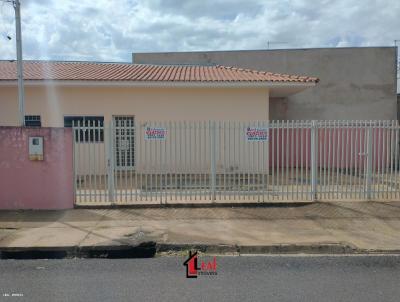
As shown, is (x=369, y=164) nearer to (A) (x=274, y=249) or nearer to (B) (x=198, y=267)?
(A) (x=274, y=249)

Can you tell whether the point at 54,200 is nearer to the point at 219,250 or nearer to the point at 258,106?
the point at 219,250

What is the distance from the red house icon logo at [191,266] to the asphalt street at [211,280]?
0.29ft

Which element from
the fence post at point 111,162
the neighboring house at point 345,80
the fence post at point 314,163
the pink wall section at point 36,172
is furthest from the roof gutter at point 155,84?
the neighboring house at point 345,80

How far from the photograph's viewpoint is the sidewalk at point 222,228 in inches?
256

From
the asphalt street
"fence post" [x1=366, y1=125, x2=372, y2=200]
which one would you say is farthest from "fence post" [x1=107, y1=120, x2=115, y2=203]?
"fence post" [x1=366, y1=125, x2=372, y2=200]

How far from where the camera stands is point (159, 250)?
6.46 m

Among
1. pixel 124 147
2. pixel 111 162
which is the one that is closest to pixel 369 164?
pixel 111 162

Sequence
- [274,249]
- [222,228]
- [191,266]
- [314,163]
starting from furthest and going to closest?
[314,163] → [222,228] → [274,249] → [191,266]

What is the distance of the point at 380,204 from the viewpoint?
9.30m

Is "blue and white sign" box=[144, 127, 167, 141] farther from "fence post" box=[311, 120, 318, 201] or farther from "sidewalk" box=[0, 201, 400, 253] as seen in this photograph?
"fence post" box=[311, 120, 318, 201]

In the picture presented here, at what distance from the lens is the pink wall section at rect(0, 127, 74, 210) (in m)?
9.04

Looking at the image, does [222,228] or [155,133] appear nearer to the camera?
[222,228]

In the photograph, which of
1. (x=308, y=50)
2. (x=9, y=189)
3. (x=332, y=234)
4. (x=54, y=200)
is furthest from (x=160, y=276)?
(x=308, y=50)

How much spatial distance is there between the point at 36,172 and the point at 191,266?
5003 millimetres
